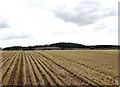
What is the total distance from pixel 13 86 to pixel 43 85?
1.89m

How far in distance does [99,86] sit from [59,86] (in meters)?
2.51

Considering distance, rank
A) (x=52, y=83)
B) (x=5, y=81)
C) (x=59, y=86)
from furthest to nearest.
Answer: (x=5, y=81), (x=52, y=83), (x=59, y=86)

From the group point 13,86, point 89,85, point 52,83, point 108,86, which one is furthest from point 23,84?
point 108,86

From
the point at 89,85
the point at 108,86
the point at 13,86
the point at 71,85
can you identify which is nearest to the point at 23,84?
the point at 13,86

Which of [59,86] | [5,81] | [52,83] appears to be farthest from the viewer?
[5,81]

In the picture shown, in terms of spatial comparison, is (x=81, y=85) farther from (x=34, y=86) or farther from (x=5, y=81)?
(x=5, y=81)

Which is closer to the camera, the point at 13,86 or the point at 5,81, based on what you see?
the point at 13,86

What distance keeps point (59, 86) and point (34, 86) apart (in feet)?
5.14

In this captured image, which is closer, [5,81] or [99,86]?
[99,86]

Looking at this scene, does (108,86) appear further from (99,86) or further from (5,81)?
(5,81)

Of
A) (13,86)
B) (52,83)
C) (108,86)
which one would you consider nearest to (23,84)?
(13,86)

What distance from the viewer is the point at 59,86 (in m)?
14.9

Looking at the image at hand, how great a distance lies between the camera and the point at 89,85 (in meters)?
15.4

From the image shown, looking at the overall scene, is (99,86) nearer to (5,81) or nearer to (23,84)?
(23,84)
